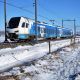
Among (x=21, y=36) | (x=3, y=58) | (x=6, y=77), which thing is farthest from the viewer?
(x=21, y=36)

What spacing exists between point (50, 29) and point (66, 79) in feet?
144

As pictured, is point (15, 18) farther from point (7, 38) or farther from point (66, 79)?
point (66, 79)

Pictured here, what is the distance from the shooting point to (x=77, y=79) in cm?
938

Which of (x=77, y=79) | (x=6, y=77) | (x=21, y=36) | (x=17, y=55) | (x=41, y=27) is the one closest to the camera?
(x=77, y=79)

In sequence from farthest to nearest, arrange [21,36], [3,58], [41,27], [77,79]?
[41,27] < [21,36] < [3,58] < [77,79]

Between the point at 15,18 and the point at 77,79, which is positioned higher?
the point at 15,18

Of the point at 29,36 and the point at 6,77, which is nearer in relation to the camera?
the point at 6,77

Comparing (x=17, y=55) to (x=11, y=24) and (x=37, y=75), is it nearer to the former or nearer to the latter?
(x=37, y=75)

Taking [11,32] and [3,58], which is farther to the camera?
[11,32]

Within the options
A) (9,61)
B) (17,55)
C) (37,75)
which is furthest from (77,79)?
(17,55)

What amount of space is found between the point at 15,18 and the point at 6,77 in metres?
27.8

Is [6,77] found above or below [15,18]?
below

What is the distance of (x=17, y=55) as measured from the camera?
19.7 metres

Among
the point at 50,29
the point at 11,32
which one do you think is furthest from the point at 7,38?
the point at 50,29
